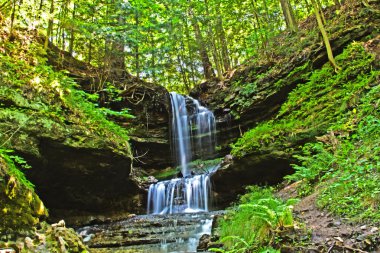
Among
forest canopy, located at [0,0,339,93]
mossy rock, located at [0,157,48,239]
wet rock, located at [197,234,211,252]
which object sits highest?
forest canopy, located at [0,0,339,93]

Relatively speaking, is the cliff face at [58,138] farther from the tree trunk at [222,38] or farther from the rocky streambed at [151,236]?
the tree trunk at [222,38]

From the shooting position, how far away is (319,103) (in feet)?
31.1

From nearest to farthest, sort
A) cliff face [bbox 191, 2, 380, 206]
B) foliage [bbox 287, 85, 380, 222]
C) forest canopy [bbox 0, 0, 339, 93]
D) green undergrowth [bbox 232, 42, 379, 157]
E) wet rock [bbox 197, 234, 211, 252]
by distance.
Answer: foliage [bbox 287, 85, 380, 222] → wet rock [bbox 197, 234, 211, 252] → green undergrowth [bbox 232, 42, 379, 157] → cliff face [bbox 191, 2, 380, 206] → forest canopy [bbox 0, 0, 339, 93]

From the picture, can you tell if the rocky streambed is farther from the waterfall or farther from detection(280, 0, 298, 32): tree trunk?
detection(280, 0, 298, 32): tree trunk

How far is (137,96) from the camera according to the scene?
14914 millimetres

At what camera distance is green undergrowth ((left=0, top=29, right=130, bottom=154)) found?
710 centimetres

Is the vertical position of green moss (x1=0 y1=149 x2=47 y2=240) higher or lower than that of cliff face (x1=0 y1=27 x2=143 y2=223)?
lower

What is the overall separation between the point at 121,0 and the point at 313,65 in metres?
8.06

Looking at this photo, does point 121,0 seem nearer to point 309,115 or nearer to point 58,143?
point 58,143

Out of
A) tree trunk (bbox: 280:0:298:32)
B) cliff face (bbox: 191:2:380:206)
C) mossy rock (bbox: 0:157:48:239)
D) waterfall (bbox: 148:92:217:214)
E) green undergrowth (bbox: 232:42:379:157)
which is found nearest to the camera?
mossy rock (bbox: 0:157:48:239)

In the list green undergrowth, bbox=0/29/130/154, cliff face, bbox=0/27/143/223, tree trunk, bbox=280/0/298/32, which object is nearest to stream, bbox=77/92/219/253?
cliff face, bbox=0/27/143/223

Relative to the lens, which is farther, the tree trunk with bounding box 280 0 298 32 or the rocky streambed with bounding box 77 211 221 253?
the tree trunk with bounding box 280 0 298 32

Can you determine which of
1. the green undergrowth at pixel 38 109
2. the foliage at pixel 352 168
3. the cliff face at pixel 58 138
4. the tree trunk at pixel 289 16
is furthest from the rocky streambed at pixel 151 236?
the tree trunk at pixel 289 16

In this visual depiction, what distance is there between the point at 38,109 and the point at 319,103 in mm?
8223
